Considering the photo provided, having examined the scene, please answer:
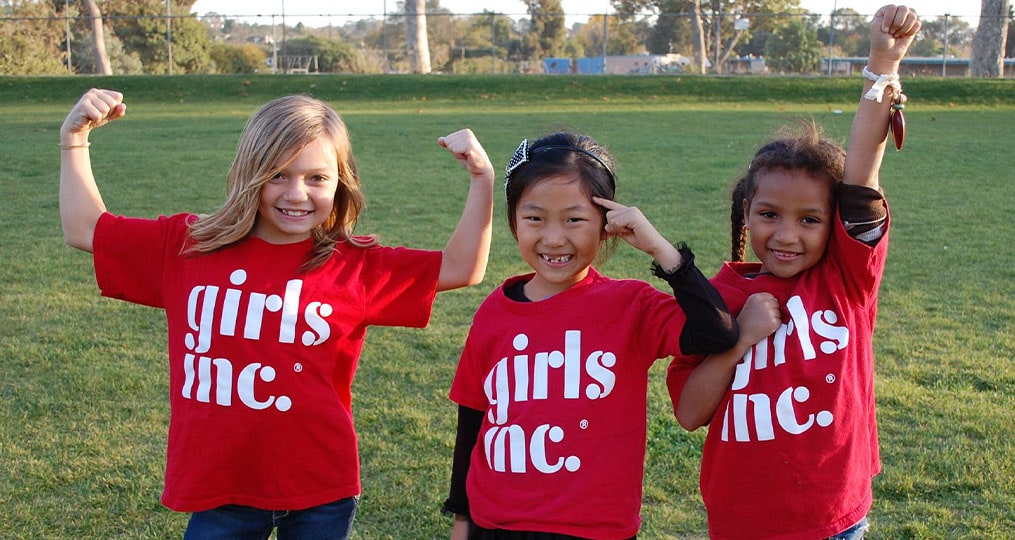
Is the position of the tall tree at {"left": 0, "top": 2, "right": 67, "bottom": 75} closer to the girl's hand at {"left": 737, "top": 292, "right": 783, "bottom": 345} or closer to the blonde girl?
the blonde girl

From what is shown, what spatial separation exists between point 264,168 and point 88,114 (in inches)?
15.4

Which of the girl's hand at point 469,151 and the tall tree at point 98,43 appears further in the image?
the tall tree at point 98,43

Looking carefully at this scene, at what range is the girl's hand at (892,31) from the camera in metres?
1.88

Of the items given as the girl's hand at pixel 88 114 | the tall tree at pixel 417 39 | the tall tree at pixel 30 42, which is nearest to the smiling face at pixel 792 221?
the girl's hand at pixel 88 114

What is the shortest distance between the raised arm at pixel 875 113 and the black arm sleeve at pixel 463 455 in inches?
35.3

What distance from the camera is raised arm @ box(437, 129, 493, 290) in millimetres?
2129

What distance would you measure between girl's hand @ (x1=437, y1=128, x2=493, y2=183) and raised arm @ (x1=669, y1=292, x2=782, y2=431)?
0.60m

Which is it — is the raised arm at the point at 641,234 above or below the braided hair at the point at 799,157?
below

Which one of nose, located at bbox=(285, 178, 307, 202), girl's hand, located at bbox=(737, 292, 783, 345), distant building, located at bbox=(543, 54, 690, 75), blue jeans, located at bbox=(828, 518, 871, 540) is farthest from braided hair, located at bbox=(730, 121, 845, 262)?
distant building, located at bbox=(543, 54, 690, 75)

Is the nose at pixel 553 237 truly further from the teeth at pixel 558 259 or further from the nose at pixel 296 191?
the nose at pixel 296 191

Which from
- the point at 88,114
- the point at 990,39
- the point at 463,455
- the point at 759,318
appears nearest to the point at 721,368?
the point at 759,318

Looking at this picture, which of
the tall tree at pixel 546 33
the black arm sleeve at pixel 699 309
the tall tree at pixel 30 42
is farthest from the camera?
the tall tree at pixel 546 33

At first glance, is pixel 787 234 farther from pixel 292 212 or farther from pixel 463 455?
pixel 292 212

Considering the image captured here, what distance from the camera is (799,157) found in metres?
2.01
